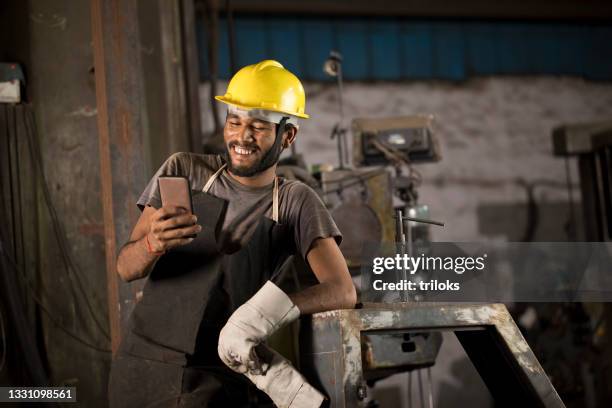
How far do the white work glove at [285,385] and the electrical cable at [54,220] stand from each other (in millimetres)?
1781

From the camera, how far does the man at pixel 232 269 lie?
6.38 feet

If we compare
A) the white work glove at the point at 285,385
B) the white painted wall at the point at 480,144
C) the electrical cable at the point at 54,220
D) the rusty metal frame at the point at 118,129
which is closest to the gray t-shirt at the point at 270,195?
the white work glove at the point at 285,385

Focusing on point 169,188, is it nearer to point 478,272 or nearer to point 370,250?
point 478,272

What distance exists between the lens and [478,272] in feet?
10.1

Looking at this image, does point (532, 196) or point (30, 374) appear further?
point (532, 196)

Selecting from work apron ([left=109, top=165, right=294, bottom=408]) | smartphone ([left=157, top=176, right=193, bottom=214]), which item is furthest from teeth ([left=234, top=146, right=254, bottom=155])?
smartphone ([left=157, top=176, right=193, bottom=214])

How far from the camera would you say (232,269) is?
223cm

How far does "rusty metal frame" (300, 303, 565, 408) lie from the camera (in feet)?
6.04

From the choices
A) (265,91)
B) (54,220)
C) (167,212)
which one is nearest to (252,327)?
(167,212)

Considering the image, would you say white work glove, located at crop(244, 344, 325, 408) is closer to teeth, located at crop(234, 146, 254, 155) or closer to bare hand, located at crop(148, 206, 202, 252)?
bare hand, located at crop(148, 206, 202, 252)

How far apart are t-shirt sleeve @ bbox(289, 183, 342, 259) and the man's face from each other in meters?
0.15

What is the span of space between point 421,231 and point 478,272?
1.09 metres

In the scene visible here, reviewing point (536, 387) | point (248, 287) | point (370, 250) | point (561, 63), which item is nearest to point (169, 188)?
point (248, 287)

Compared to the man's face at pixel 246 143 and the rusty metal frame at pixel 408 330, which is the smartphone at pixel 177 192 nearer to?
the man's face at pixel 246 143
